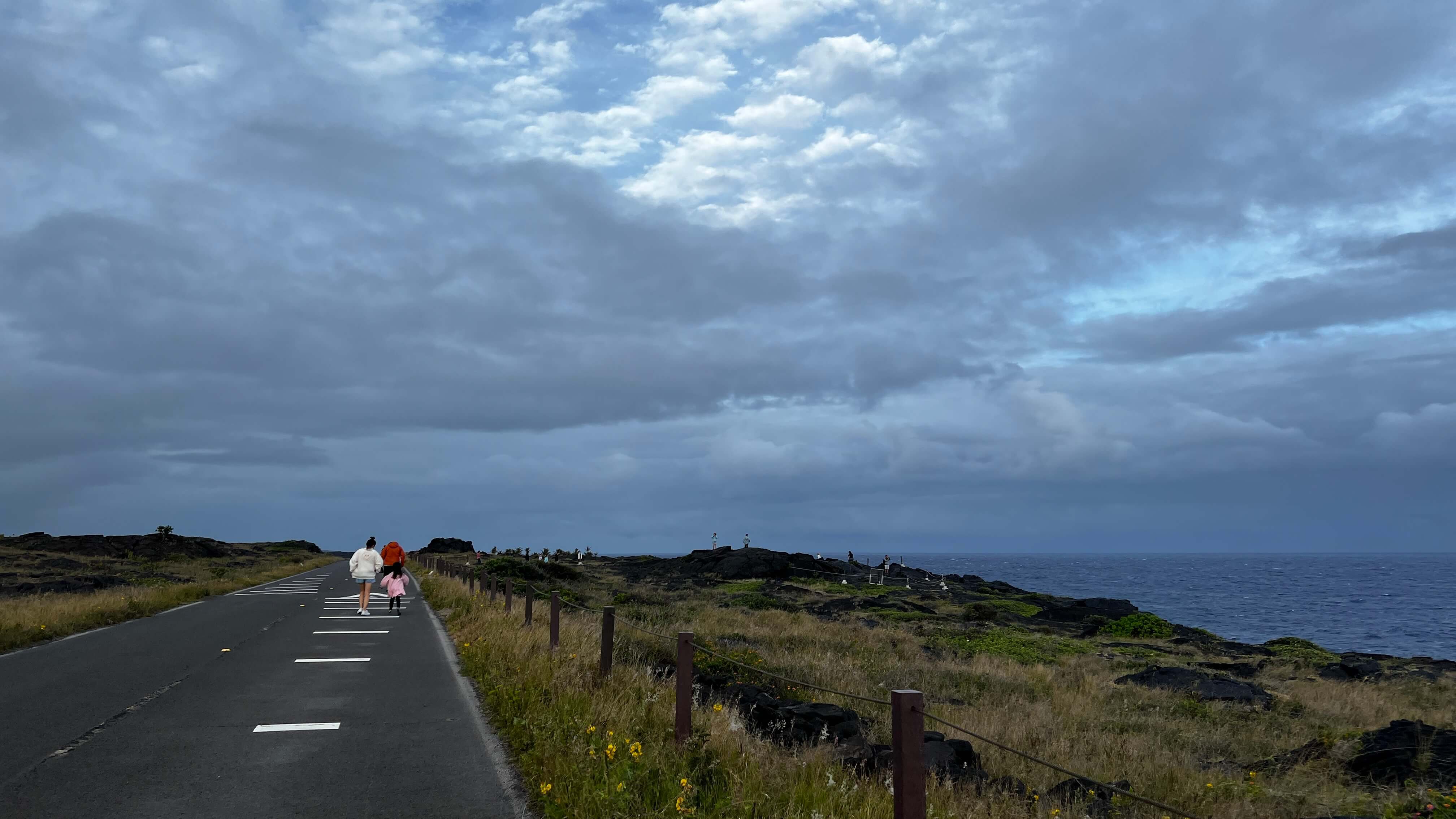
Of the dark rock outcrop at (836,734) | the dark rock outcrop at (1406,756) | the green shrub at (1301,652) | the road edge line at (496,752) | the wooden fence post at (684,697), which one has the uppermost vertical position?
the wooden fence post at (684,697)

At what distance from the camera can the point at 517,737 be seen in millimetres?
8945

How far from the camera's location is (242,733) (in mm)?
9609

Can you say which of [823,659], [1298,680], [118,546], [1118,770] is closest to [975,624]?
[1298,680]

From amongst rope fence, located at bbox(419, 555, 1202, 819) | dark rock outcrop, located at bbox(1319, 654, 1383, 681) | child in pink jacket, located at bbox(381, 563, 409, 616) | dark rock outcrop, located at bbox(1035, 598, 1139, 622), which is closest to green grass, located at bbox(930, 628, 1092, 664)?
dark rock outcrop, located at bbox(1319, 654, 1383, 681)

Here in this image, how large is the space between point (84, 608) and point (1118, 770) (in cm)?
2232

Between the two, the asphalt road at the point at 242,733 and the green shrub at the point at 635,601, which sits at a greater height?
the asphalt road at the point at 242,733

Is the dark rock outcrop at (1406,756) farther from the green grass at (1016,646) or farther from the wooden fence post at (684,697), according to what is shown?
the green grass at (1016,646)

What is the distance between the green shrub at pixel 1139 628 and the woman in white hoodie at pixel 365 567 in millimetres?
27059

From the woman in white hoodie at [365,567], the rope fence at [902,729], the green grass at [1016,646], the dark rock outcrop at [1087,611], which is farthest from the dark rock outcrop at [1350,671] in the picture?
the woman in white hoodie at [365,567]

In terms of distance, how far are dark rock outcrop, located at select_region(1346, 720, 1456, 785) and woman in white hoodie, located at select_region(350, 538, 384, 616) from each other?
70.1ft

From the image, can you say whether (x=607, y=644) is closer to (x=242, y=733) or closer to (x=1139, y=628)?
(x=242, y=733)

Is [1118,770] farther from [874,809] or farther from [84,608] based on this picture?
[84,608]

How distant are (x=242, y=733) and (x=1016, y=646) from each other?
72.4 feet

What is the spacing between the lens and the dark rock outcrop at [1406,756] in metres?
10.5
